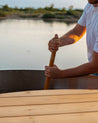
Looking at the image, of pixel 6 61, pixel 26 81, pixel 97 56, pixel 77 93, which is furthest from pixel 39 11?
pixel 77 93

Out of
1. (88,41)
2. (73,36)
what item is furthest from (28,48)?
(88,41)

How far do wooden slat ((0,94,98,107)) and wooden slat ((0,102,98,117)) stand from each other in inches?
1.5

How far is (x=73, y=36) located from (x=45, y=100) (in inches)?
32.7

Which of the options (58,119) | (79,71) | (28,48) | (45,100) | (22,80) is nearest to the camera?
(58,119)

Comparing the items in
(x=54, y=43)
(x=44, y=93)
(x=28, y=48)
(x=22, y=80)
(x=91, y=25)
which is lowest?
(x=28, y=48)

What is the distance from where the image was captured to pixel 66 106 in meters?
0.94

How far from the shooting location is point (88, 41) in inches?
62.1

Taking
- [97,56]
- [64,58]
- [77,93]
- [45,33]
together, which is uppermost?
[97,56]

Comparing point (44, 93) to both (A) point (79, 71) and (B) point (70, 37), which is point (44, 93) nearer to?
(A) point (79, 71)

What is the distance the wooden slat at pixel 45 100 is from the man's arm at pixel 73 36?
26.5 inches

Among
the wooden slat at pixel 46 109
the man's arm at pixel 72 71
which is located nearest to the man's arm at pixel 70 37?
the man's arm at pixel 72 71

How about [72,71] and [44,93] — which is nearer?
[44,93]

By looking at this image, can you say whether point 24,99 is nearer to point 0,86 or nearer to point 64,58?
point 0,86

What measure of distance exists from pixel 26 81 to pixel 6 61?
2.06 meters
